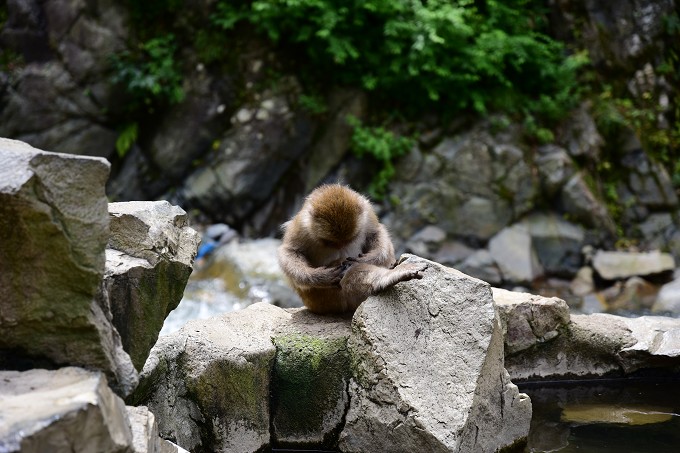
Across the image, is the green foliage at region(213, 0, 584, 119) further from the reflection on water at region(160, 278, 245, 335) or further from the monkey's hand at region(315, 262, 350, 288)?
the monkey's hand at region(315, 262, 350, 288)

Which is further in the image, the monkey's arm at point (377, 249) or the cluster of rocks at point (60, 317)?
the monkey's arm at point (377, 249)

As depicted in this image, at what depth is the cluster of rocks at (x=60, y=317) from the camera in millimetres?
2133

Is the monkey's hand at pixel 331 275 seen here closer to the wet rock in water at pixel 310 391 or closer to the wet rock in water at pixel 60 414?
the wet rock in water at pixel 310 391

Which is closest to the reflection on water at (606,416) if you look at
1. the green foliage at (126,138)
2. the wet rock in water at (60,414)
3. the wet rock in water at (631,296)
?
the wet rock in water at (60,414)

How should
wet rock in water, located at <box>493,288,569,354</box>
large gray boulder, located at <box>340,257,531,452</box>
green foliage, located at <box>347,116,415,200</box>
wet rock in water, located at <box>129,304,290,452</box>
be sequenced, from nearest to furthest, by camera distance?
large gray boulder, located at <box>340,257,531,452</box> < wet rock in water, located at <box>129,304,290,452</box> < wet rock in water, located at <box>493,288,569,354</box> < green foliage, located at <box>347,116,415,200</box>

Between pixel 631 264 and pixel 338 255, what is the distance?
6.03 metres

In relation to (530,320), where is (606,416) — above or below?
below

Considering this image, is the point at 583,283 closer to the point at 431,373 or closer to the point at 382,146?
the point at 382,146

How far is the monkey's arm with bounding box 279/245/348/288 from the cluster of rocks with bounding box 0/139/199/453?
1399mm

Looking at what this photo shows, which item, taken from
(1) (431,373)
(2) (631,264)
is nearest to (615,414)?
(1) (431,373)

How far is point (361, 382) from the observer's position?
11.9ft

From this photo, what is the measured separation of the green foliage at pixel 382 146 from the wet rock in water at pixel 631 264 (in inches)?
117

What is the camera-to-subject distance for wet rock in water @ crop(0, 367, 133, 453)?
2016 mm

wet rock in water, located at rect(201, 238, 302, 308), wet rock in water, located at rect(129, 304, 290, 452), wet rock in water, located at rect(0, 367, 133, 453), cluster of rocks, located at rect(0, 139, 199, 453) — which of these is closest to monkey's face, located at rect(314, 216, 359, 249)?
wet rock in water, located at rect(129, 304, 290, 452)
